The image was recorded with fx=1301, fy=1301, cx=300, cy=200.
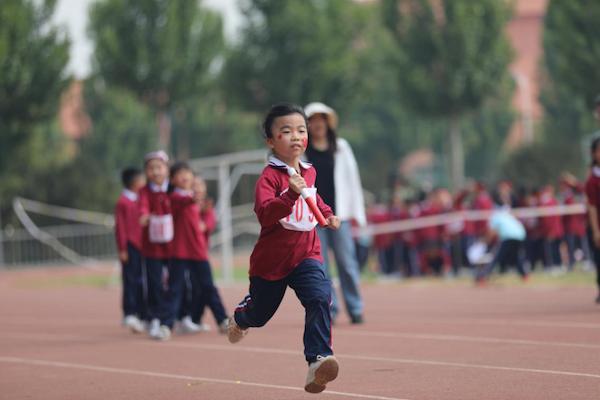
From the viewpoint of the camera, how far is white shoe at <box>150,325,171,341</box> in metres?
12.0

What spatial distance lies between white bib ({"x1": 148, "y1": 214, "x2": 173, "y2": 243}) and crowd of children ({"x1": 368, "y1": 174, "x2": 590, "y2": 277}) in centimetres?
992

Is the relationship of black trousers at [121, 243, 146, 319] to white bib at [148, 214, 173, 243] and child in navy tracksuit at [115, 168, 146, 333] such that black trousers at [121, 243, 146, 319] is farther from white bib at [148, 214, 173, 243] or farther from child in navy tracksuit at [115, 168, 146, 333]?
white bib at [148, 214, 173, 243]

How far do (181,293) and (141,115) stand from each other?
178ft

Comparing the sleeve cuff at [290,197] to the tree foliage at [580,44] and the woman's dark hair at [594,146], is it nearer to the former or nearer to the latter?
the woman's dark hair at [594,146]

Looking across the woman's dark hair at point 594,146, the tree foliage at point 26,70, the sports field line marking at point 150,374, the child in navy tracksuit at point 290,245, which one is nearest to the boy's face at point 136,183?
the sports field line marking at point 150,374

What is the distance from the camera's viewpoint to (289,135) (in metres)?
7.24

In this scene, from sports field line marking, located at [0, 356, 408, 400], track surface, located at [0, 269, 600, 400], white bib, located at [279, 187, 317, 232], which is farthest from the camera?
track surface, located at [0, 269, 600, 400]

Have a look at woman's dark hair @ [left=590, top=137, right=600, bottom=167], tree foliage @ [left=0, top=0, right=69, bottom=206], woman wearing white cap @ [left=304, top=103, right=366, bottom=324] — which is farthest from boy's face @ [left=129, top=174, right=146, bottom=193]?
tree foliage @ [left=0, top=0, right=69, bottom=206]

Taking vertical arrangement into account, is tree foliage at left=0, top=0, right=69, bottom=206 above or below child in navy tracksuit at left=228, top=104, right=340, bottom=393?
above

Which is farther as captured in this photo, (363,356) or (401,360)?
(363,356)

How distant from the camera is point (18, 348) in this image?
466 inches

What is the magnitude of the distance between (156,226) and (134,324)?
50.9 inches

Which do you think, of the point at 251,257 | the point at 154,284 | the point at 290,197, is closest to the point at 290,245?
the point at 251,257

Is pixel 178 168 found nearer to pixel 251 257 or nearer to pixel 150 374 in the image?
pixel 150 374
